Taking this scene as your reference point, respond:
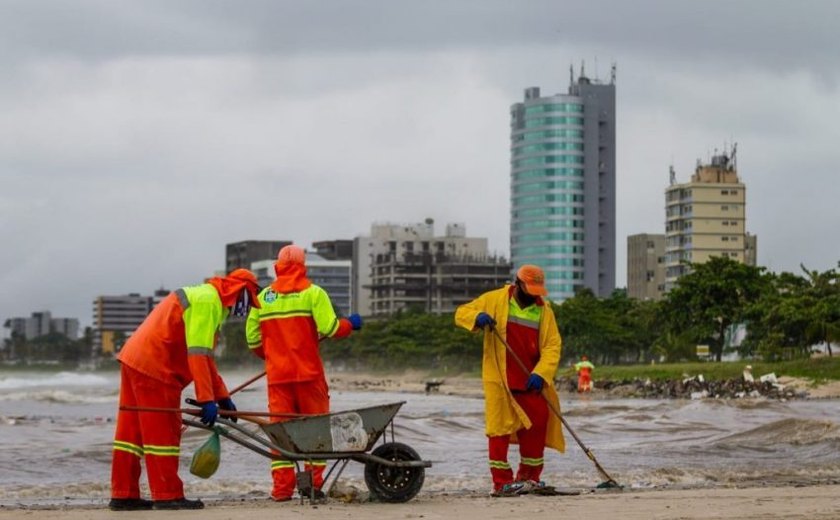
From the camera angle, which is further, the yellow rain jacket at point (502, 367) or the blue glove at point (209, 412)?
the yellow rain jacket at point (502, 367)

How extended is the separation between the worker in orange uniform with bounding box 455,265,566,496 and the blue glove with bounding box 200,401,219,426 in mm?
2708

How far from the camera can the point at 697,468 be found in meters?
18.1

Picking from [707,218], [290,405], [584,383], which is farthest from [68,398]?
[707,218]

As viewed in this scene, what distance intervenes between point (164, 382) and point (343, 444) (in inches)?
54.7

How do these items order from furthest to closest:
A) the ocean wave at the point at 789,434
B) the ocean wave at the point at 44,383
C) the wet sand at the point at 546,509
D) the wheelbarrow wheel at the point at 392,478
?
the ocean wave at the point at 44,383 → the ocean wave at the point at 789,434 → the wheelbarrow wheel at the point at 392,478 → the wet sand at the point at 546,509

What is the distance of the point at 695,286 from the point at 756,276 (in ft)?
10.4

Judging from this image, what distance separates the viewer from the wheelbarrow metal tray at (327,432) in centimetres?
1194

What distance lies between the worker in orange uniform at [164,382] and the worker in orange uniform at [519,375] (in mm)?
2656

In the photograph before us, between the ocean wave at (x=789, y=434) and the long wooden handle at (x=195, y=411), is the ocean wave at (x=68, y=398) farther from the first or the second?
the long wooden handle at (x=195, y=411)

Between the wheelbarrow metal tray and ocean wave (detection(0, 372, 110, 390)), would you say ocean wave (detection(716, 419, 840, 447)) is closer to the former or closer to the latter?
the wheelbarrow metal tray

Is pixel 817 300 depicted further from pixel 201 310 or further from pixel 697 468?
pixel 201 310

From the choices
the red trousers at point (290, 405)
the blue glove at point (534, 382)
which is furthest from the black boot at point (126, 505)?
the blue glove at point (534, 382)

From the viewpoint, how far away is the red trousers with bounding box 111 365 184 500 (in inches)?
453

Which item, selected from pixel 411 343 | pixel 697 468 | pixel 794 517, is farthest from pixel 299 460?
pixel 411 343
